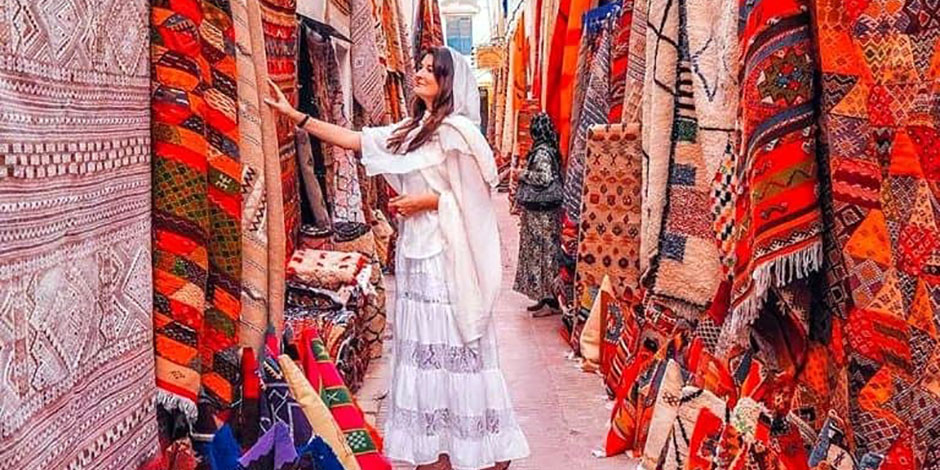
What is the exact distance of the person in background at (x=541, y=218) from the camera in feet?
20.5

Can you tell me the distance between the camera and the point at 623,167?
4.20 meters

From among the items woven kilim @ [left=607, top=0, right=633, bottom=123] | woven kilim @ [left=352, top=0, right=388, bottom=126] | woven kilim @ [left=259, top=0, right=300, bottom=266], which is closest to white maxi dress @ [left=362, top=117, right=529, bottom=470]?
woven kilim @ [left=259, top=0, right=300, bottom=266]

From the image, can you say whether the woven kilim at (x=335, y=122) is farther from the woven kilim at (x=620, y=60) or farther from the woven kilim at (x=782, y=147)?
the woven kilim at (x=782, y=147)

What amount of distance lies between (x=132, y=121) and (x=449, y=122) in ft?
6.61

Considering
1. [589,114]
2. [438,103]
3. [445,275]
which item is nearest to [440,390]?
[445,275]

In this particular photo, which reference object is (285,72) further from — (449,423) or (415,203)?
(449,423)

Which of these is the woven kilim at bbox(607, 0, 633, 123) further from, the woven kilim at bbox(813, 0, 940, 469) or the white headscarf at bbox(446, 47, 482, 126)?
the woven kilim at bbox(813, 0, 940, 469)

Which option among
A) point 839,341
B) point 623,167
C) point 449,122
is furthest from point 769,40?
point 623,167

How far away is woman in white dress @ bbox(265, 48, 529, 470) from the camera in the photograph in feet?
11.2

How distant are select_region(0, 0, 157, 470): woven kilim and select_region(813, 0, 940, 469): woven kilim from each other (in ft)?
4.12

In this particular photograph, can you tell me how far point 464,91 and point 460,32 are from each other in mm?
16164

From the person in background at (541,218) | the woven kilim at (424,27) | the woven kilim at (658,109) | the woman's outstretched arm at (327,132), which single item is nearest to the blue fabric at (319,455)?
the woman's outstretched arm at (327,132)

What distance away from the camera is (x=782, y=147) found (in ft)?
6.07

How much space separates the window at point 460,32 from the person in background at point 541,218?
506 inches
